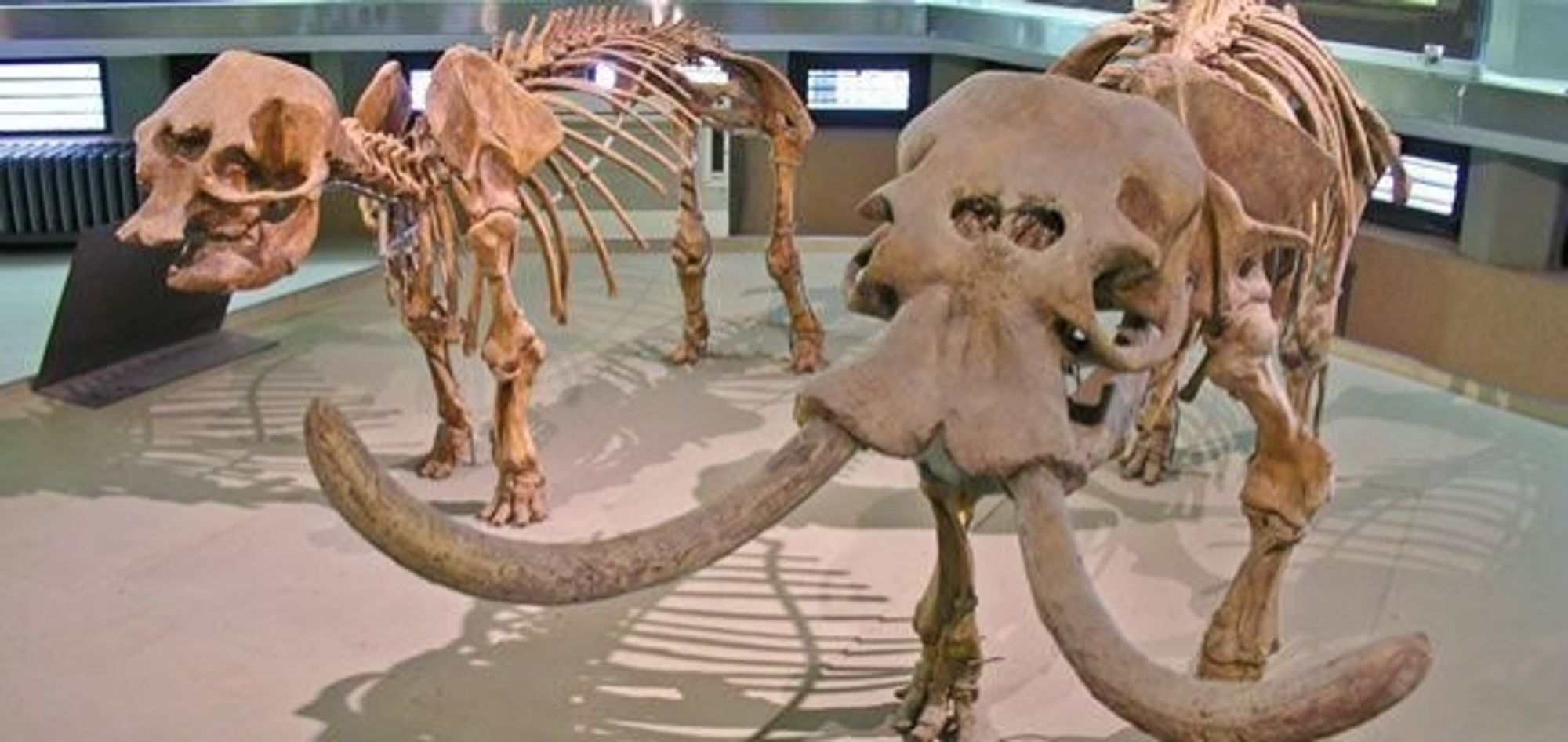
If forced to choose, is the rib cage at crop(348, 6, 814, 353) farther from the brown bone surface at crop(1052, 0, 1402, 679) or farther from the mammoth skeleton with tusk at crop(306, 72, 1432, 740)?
the mammoth skeleton with tusk at crop(306, 72, 1432, 740)

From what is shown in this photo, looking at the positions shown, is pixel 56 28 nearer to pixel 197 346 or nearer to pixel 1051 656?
pixel 197 346

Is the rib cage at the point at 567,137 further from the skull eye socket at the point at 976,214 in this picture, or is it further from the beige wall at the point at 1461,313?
the beige wall at the point at 1461,313

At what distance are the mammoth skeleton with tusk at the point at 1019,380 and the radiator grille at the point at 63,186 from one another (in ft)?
21.7

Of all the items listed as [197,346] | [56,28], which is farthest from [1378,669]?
[56,28]

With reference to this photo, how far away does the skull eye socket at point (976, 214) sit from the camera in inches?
94.3

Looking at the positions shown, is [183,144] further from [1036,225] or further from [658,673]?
[1036,225]

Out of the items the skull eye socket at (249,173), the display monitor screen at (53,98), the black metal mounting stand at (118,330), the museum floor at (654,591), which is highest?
the skull eye socket at (249,173)

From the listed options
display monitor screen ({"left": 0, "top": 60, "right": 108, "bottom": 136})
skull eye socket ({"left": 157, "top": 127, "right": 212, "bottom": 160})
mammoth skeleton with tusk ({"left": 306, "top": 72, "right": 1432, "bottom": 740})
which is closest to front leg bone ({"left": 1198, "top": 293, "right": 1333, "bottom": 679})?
mammoth skeleton with tusk ({"left": 306, "top": 72, "right": 1432, "bottom": 740})

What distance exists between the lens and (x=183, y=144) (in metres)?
4.03

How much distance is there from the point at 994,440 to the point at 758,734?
1.75 metres

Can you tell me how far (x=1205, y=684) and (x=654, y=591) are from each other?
9.16ft

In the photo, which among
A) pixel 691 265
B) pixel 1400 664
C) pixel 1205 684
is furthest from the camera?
pixel 691 265

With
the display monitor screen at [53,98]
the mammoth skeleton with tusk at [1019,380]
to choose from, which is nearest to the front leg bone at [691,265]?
the mammoth skeleton with tusk at [1019,380]

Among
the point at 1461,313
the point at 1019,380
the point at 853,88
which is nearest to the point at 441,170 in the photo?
the point at 1019,380
